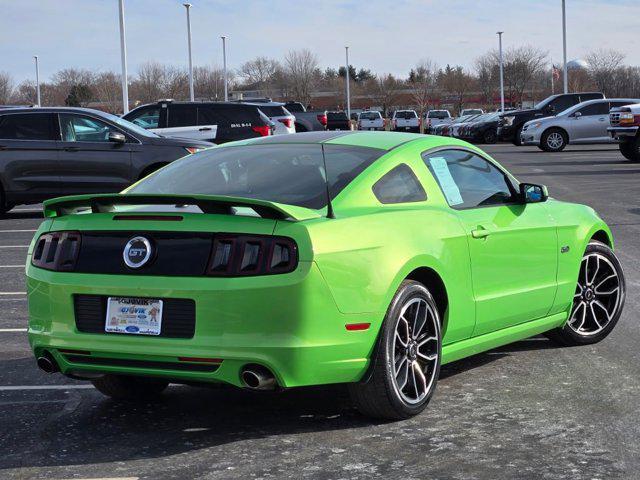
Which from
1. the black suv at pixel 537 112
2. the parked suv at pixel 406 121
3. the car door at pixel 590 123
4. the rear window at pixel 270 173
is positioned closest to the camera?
the rear window at pixel 270 173

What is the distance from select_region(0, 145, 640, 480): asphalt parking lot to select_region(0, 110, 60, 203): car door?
9.88 meters

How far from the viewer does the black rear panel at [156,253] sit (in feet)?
16.1

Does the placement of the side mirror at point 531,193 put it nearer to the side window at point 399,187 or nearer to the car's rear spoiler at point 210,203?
the side window at point 399,187

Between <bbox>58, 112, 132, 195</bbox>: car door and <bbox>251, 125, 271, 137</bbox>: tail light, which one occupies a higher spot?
<bbox>251, 125, 271, 137</bbox>: tail light

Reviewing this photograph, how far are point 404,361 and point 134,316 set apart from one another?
1318 millimetres

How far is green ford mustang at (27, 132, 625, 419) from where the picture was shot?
4.82 meters

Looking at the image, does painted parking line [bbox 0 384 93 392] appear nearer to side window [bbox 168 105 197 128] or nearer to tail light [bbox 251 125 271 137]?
tail light [bbox 251 125 271 137]

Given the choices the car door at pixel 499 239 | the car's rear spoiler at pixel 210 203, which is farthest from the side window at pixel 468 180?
the car's rear spoiler at pixel 210 203

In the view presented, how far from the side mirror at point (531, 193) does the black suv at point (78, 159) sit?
10769 millimetres

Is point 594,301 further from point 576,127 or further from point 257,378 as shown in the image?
point 576,127

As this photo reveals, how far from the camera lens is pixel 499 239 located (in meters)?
6.26

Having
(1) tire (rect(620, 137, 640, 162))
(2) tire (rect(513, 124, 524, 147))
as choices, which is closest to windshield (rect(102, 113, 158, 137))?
(1) tire (rect(620, 137, 640, 162))

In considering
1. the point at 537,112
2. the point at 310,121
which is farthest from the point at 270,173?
the point at 310,121

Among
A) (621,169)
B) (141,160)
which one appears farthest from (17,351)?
(621,169)
